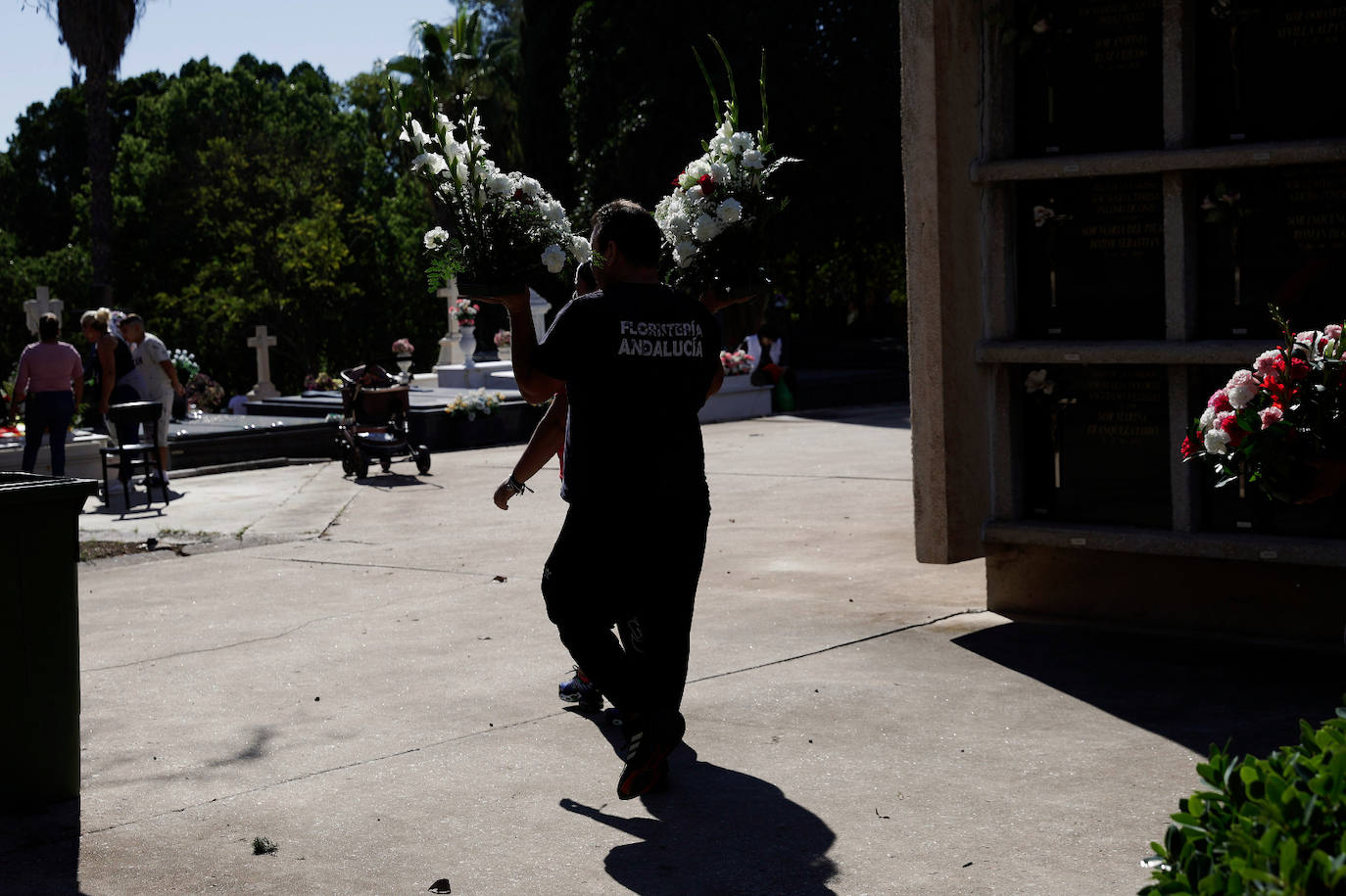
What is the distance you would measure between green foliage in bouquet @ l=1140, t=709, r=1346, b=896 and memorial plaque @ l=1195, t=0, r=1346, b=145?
16.3 feet

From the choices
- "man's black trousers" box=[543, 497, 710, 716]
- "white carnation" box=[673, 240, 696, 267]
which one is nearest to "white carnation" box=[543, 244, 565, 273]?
"white carnation" box=[673, 240, 696, 267]

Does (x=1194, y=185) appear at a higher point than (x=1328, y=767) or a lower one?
higher

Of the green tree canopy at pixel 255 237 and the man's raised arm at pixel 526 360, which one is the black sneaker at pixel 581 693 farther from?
the green tree canopy at pixel 255 237

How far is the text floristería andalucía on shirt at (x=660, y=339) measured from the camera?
16.5 feet

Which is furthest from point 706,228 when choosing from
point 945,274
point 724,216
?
point 945,274

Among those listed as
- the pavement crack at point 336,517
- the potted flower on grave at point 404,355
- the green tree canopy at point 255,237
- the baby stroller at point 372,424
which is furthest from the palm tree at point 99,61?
the pavement crack at point 336,517

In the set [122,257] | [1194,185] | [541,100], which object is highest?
[541,100]

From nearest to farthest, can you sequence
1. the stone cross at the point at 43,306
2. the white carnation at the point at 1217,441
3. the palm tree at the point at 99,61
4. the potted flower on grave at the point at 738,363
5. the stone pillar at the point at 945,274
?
1. the white carnation at the point at 1217,441
2. the stone pillar at the point at 945,274
3. the stone cross at the point at 43,306
4. the potted flower on grave at the point at 738,363
5. the palm tree at the point at 99,61

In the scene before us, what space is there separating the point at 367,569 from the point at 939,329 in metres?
4.55

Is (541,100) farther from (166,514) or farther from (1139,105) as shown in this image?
(1139,105)

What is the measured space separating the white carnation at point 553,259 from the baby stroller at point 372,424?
35.3 feet

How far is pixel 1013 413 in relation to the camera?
25.3 ft

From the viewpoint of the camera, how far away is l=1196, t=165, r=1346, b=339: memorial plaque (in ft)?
22.3

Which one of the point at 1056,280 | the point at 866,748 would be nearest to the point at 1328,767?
the point at 866,748
